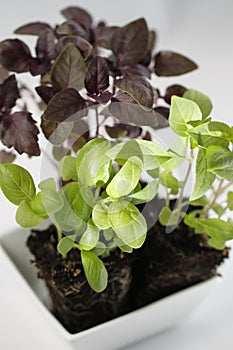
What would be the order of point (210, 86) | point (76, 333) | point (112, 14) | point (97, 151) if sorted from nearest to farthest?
point (97, 151)
point (76, 333)
point (210, 86)
point (112, 14)

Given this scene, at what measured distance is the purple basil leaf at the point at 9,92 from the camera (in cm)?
89

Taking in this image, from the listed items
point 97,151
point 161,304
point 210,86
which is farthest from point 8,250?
point 210,86

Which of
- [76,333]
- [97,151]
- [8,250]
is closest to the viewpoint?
[97,151]

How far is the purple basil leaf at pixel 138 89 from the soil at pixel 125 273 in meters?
0.25

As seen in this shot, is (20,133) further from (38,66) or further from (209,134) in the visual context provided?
(209,134)

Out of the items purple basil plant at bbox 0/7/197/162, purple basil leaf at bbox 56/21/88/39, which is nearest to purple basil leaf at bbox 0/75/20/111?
purple basil plant at bbox 0/7/197/162

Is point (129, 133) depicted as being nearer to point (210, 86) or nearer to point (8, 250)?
point (8, 250)

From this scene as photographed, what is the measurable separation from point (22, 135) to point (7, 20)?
893mm

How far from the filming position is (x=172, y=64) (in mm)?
995

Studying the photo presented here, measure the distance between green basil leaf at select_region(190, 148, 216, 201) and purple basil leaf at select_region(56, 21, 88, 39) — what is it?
0.30m

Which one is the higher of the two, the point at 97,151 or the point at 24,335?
the point at 97,151

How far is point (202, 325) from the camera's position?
3.67 ft

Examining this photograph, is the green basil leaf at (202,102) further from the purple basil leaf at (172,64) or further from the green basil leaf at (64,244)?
the green basil leaf at (64,244)

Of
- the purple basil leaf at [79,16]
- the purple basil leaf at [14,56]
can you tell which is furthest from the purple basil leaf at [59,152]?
the purple basil leaf at [79,16]
